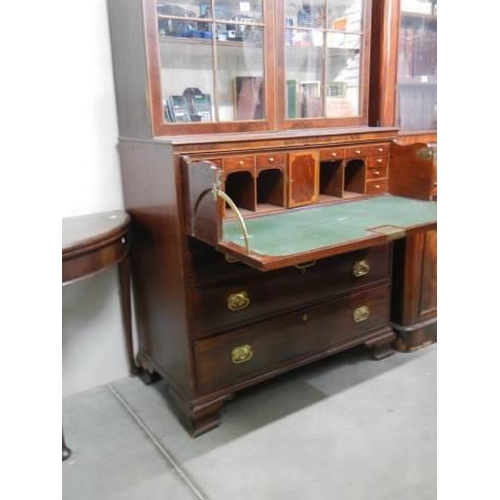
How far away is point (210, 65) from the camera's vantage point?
Result: 1781 mm

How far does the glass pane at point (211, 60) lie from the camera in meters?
1.67

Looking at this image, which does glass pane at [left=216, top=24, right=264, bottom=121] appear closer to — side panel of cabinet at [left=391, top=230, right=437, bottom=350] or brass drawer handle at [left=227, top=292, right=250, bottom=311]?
brass drawer handle at [left=227, top=292, right=250, bottom=311]

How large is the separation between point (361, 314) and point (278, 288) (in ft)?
1.61

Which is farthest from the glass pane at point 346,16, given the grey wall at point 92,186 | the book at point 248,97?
the grey wall at point 92,186

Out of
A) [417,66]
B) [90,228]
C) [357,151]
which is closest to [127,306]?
[90,228]

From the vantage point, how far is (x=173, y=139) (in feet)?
5.24

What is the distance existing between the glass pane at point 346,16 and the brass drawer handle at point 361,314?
1.13 meters

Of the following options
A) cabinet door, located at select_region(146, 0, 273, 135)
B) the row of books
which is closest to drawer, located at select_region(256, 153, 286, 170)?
cabinet door, located at select_region(146, 0, 273, 135)

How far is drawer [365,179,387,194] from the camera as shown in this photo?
83.3 inches

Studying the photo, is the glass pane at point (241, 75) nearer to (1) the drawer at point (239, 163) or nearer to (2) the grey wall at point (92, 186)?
(1) the drawer at point (239, 163)

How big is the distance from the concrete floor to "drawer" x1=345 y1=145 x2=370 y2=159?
0.92 metres
